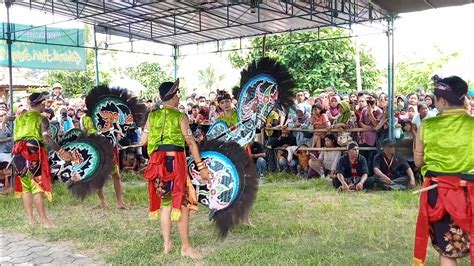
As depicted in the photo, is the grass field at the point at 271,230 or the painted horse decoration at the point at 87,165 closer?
the grass field at the point at 271,230

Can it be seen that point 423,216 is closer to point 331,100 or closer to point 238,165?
point 238,165

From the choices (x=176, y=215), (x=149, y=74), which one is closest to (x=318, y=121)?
(x=176, y=215)

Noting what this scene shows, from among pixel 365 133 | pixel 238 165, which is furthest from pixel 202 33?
pixel 238 165

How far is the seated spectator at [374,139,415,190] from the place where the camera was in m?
7.73

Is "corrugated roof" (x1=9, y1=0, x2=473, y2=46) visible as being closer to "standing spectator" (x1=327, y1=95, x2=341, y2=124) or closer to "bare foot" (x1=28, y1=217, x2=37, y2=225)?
"standing spectator" (x1=327, y1=95, x2=341, y2=124)

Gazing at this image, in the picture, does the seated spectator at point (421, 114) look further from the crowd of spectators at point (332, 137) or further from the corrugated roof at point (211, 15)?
the corrugated roof at point (211, 15)

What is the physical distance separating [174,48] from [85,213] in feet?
29.1

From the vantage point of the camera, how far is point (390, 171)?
791cm

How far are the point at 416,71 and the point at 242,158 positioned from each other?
19.8 meters

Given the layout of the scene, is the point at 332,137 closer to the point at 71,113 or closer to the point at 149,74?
the point at 71,113

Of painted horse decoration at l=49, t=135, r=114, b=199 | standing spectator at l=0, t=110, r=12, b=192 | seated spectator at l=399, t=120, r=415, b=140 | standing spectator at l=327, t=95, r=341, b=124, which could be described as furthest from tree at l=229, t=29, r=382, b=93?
painted horse decoration at l=49, t=135, r=114, b=199

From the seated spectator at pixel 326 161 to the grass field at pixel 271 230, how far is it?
3.82 feet

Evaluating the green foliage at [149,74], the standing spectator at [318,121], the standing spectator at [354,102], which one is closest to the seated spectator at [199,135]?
the standing spectator at [318,121]

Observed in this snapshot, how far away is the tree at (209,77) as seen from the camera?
1334 inches
